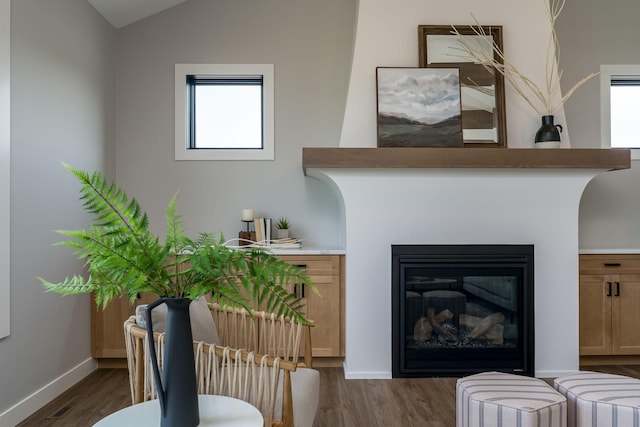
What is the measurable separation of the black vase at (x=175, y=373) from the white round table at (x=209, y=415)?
0.11 meters

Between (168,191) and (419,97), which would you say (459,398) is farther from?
(168,191)

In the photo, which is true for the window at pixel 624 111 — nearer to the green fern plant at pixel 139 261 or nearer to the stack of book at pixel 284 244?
the stack of book at pixel 284 244

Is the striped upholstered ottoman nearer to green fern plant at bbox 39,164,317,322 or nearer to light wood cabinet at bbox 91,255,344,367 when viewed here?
green fern plant at bbox 39,164,317,322

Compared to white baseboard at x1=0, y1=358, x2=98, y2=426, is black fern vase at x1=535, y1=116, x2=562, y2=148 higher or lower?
higher

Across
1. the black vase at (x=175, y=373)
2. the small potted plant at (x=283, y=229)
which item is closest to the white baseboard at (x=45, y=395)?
the small potted plant at (x=283, y=229)

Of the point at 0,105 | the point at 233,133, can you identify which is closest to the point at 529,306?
the point at 233,133

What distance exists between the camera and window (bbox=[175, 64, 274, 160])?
4.02 m

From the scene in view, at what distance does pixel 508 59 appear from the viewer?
365cm

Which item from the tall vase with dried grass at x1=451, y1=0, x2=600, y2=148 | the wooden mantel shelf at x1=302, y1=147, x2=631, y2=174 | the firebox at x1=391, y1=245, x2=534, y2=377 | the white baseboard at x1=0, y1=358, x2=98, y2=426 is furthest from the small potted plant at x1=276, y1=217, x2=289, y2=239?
the tall vase with dried grass at x1=451, y1=0, x2=600, y2=148

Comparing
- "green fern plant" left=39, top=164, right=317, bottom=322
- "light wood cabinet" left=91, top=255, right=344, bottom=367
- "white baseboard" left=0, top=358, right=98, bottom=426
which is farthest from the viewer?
"light wood cabinet" left=91, top=255, right=344, bottom=367

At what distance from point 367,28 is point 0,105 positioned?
8.19 ft

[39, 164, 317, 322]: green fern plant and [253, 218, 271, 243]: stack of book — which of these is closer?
[39, 164, 317, 322]: green fern plant

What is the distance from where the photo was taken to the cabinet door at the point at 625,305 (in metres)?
3.59

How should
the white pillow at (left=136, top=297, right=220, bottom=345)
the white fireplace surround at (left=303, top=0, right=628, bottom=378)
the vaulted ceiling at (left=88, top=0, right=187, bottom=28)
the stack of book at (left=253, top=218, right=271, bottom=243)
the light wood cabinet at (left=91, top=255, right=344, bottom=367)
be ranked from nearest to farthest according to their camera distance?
the white pillow at (left=136, top=297, right=220, bottom=345), the white fireplace surround at (left=303, top=0, right=628, bottom=378), the light wood cabinet at (left=91, top=255, right=344, bottom=367), the vaulted ceiling at (left=88, top=0, right=187, bottom=28), the stack of book at (left=253, top=218, right=271, bottom=243)
